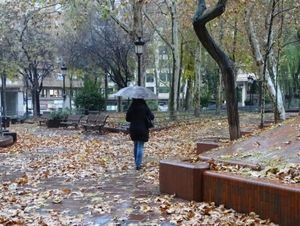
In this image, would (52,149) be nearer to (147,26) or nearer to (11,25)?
(11,25)

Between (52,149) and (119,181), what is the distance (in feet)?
26.4

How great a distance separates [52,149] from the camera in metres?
Answer: 17.6

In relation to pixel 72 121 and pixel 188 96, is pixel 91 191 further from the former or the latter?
pixel 188 96

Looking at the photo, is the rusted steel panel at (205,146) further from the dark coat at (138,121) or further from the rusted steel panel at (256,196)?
the rusted steel panel at (256,196)

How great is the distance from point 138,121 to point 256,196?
17.9 ft

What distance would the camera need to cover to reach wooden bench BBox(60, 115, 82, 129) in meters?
27.8

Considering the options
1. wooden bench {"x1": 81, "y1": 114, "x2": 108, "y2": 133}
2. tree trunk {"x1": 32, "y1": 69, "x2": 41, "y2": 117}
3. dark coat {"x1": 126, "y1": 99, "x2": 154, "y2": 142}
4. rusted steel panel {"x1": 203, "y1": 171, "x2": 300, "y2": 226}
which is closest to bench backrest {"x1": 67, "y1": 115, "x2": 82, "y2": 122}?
wooden bench {"x1": 81, "y1": 114, "x2": 108, "y2": 133}

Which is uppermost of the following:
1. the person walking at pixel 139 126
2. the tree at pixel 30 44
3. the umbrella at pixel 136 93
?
the tree at pixel 30 44

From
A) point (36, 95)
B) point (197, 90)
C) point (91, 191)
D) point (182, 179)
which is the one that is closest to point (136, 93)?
point (91, 191)

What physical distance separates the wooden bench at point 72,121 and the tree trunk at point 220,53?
16300 millimetres

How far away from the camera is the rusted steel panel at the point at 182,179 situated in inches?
295

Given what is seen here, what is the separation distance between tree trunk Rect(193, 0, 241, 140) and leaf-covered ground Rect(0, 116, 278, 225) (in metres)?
2.39

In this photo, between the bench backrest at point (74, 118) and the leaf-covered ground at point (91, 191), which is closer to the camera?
the leaf-covered ground at point (91, 191)

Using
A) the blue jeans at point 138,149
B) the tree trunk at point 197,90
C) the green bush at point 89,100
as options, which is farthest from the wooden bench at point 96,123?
the blue jeans at point 138,149
